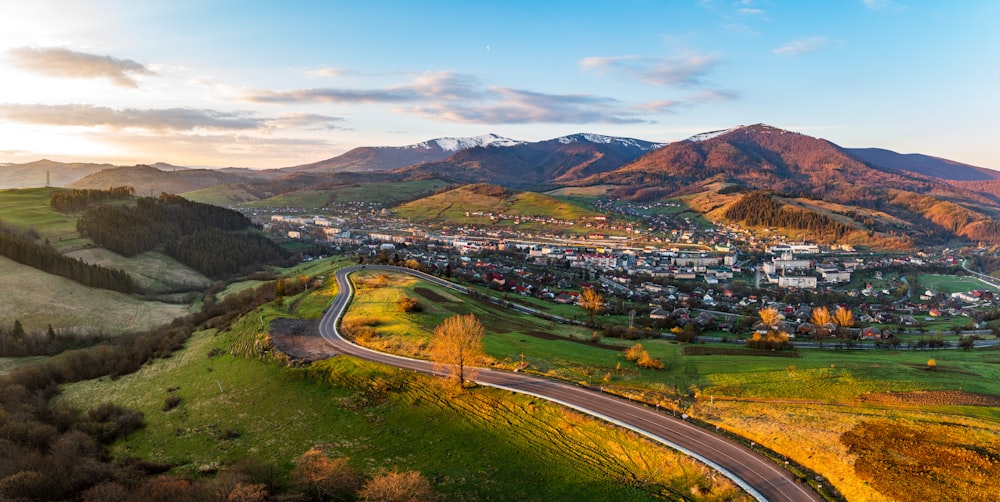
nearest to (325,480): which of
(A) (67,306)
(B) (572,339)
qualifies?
(B) (572,339)

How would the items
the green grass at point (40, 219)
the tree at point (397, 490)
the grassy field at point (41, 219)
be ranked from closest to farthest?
the tree at point (397, 490), the grassy field at point (41, 219), the green grass at point (40, 219)

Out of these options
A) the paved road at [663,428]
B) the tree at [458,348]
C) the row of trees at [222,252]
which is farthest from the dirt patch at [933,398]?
the row of trees at [222,252]

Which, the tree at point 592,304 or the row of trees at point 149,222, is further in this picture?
the row of trees at point 149,222

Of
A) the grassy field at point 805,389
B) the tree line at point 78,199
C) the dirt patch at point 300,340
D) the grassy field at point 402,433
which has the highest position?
the tree line at point 78,199

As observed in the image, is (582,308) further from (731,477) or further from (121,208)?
(121,208)

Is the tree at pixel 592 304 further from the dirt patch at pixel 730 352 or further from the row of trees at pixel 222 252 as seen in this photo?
the row of trees at pixel 222 252

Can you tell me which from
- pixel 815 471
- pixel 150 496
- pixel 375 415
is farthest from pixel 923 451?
pixel 150 496
